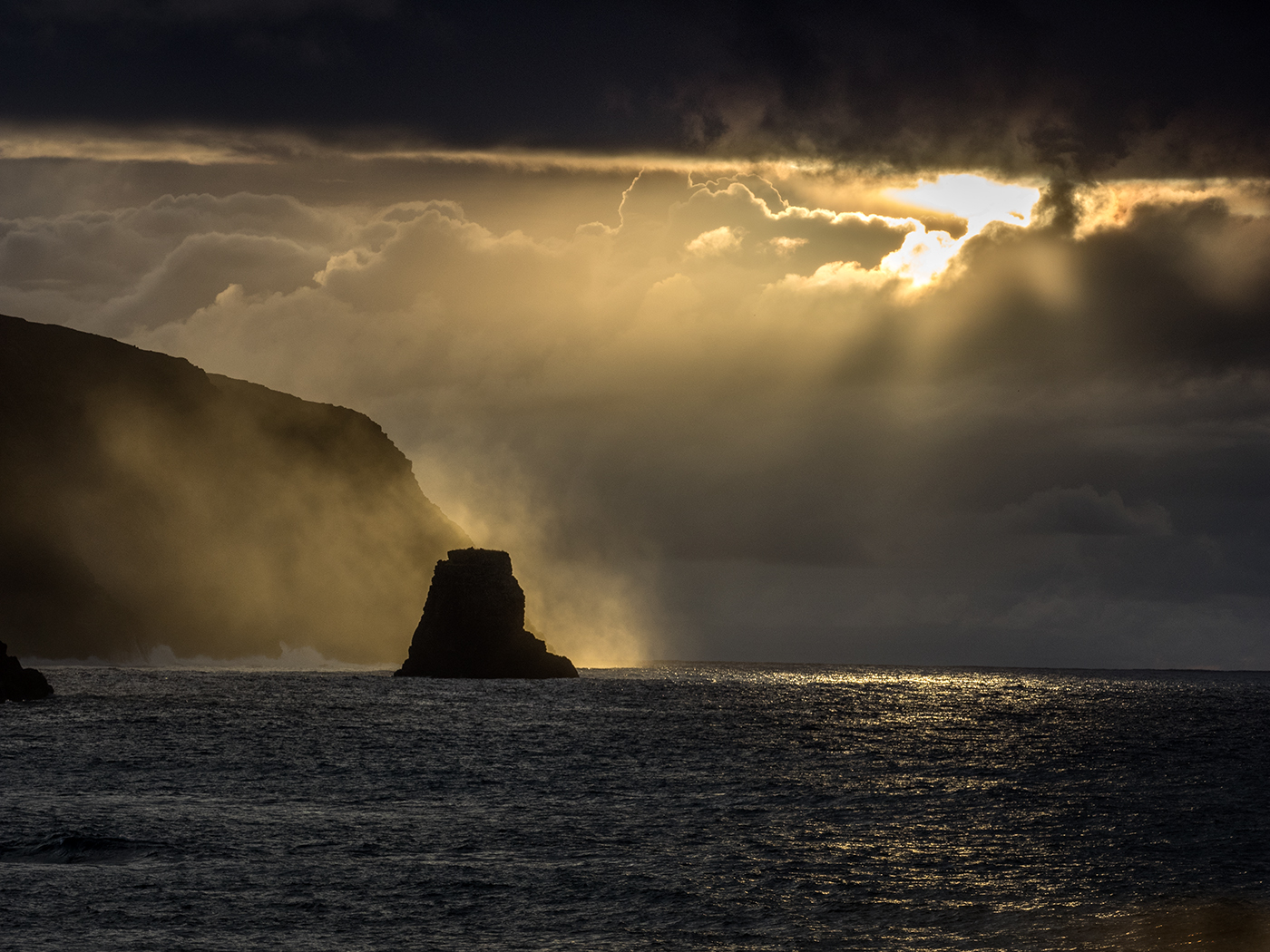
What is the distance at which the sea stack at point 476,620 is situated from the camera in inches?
6353

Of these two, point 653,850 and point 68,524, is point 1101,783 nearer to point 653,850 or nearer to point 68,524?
point 653,850

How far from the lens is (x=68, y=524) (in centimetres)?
19650

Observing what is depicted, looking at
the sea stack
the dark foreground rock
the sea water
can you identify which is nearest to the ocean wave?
the sea water

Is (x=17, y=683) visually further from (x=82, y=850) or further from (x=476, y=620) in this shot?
(x=82, y=850)

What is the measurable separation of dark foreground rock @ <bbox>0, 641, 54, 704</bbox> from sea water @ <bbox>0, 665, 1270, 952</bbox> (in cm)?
→ 1918

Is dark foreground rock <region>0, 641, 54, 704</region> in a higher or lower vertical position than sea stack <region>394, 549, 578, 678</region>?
lower

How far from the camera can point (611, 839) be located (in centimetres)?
3994

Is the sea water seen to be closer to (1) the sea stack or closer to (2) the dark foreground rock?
(2) the dark foreground rock

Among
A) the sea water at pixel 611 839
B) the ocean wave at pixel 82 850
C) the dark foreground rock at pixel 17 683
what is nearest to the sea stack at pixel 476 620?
the dark foreground rock at pixel 17 683

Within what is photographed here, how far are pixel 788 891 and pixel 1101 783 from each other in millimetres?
33609

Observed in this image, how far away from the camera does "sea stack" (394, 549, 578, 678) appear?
161375 mm

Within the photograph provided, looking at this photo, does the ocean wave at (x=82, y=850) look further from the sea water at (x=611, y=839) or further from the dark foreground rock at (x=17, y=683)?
the dark foreground rock at (x=17, y=683)

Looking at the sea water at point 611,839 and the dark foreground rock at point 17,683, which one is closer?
the sea water at point 611,839

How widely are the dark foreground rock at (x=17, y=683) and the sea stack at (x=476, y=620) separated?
202 feet
